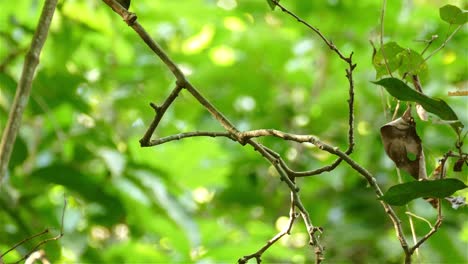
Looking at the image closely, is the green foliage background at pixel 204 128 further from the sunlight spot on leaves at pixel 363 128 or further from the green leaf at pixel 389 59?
the green leaf at pixel 389 59

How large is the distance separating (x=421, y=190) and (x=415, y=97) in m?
0.06

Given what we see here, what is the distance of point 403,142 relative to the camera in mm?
511

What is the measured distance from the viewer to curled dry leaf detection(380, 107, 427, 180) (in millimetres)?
509

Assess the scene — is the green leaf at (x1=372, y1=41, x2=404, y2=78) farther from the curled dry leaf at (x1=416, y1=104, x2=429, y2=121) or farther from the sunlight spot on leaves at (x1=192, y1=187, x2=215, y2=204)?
the sunlight spot on leaves at (x1=192, y1=187, x2=215, y2=204)

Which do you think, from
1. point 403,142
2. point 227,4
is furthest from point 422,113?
point 227,4

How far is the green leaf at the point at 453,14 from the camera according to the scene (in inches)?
21.8

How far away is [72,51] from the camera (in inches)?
45.4

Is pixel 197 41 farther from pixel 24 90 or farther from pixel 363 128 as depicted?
pixel 24 90

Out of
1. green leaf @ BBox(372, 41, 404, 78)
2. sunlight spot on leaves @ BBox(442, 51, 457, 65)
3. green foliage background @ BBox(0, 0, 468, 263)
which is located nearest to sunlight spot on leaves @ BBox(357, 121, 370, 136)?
green foliage background @ BBox(0, 0, 468, 263)

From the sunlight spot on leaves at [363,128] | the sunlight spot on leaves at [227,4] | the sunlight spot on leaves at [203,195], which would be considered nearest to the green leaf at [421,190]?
the sunlight spot on leaves at [363,128]

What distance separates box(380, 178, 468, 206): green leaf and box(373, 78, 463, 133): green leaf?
44 millimetres

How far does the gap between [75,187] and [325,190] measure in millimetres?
608

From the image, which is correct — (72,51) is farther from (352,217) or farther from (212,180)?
(352,217)

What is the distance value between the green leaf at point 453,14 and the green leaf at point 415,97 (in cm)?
8
